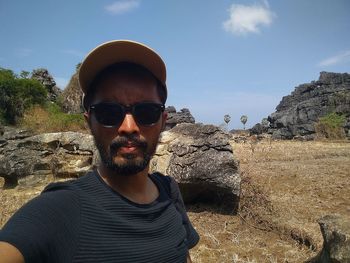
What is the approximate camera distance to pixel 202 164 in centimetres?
530

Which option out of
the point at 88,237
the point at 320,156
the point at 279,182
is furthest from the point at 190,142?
the point at 320,156

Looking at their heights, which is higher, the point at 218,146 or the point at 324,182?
the point at 218,146

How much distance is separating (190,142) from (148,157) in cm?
393

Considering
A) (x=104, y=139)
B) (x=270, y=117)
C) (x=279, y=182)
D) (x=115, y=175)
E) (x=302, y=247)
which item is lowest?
(x=302, y=247)

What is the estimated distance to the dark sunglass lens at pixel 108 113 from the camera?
1.57 metres

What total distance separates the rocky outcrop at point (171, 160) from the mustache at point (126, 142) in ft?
12.1

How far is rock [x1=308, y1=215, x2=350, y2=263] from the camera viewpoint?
2.91 m

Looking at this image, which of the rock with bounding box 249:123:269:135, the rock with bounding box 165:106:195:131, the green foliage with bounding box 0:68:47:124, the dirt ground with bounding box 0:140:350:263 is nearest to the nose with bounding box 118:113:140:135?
the dirt ground with bounding box 0:140:350:263

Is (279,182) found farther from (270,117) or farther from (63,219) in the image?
(270,117)

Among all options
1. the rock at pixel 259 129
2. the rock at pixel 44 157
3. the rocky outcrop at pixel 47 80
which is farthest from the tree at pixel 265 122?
the rock at pixel 44 157

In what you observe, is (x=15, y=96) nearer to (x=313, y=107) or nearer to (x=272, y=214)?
(x=272, y=214)

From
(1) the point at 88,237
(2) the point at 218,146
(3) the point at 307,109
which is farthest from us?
(3) the point at 307,109

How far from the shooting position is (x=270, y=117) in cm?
3825

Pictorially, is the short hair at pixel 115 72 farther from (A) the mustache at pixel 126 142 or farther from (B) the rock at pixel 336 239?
(B) the rock at pixel 336 239
